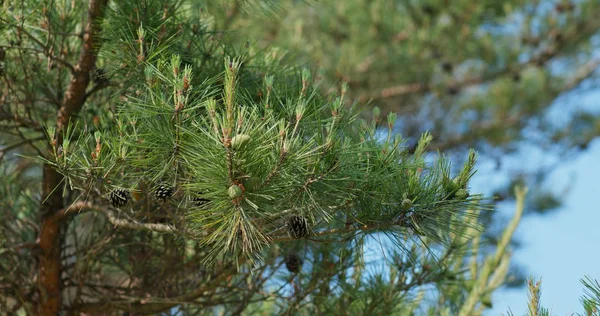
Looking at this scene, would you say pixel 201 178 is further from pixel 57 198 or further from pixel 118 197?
pixel 57 198

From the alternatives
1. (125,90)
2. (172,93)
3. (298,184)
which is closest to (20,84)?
(125,90)

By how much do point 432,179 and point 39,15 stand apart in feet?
3.71

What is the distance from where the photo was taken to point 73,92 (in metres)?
2.05

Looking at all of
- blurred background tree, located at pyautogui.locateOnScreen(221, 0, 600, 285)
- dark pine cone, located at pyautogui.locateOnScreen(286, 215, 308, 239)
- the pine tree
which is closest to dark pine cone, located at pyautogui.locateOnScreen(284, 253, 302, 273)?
the pine tree

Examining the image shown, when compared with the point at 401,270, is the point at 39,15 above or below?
above

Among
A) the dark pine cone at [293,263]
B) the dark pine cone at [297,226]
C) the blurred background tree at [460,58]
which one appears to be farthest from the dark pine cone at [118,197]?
the blurred background tree at [460,58]

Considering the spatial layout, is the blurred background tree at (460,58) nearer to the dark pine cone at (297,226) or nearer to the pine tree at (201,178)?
the pine tree at (201,178)

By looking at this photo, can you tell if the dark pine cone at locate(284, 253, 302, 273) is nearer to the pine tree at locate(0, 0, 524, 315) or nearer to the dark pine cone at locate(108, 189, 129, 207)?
the pine tree at locate(0, 0, 524, 315)

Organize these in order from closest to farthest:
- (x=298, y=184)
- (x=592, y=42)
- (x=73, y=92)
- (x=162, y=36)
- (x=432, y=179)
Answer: (x=298, y=184), (x=432, y=179), (x=162, y=36), (x=73, y=92), (x=592, y=42)

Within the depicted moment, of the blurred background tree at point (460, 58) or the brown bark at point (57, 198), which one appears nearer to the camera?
the brown bark at point (57, 198)

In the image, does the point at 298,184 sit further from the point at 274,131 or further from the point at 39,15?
the point at 39,15

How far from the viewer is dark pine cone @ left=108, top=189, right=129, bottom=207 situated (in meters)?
1.64

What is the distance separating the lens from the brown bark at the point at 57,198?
2018 mm

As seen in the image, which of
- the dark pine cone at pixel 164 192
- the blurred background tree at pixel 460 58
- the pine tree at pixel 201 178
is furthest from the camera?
the blurred background tree at pixel 460 58
